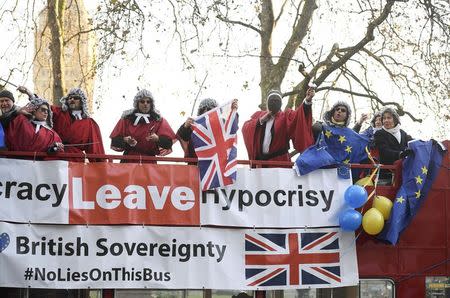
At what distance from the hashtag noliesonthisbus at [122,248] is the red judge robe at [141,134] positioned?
1.15 m

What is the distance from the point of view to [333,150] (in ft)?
31.0

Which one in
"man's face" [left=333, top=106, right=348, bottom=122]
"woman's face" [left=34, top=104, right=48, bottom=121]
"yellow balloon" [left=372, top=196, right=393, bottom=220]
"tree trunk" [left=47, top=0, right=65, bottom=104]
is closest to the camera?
"woman's face" [left=34, top=104, right=48, bottom=121]

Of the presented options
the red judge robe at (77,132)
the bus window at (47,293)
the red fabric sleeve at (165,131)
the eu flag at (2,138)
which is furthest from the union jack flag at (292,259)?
the eu flag at (2,138)

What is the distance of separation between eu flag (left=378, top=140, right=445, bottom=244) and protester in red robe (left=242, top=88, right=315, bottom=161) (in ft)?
3.84

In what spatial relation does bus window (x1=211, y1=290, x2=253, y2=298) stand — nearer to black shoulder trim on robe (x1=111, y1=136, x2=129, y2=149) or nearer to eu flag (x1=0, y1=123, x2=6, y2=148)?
black shoulder trim on robe (x1=111, y1=136, x2=129, y2=149)

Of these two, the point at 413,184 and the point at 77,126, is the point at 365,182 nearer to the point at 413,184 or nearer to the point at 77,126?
the point at 413,184

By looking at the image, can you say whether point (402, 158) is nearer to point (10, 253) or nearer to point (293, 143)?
point (293, 143)

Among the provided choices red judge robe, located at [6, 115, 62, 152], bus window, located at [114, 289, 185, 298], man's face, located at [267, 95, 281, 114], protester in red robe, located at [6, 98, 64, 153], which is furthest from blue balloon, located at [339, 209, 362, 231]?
red judge robe, located at [6, 115, 62, 152]

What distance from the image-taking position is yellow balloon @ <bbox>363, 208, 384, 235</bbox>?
906cm

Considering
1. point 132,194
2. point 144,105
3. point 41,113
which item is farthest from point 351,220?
point 41,113

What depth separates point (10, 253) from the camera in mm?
8516

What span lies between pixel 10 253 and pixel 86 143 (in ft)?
4.96

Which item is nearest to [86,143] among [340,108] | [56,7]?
[340,108]

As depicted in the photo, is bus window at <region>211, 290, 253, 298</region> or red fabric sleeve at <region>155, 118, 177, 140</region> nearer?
bus window at <region>211, 290, 253, 298</region>
